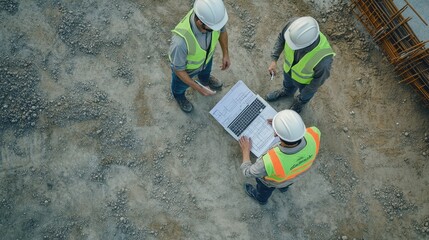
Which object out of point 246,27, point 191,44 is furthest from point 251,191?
point 246,27

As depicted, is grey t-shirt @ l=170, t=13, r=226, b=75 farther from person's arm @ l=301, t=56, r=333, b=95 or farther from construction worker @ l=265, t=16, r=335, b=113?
person's arm @ l=301, t=56, r=333, b=95

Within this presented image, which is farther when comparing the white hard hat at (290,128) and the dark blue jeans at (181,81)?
the dark blue jeans at (181,81)

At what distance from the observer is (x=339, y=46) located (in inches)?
247

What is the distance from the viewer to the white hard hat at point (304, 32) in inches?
166

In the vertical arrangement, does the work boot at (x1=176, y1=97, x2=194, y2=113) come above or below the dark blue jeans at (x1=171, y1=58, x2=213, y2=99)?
below

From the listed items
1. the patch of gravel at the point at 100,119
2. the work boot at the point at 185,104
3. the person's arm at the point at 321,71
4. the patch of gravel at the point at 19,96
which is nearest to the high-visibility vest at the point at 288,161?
the person's arm at the point at 321,71

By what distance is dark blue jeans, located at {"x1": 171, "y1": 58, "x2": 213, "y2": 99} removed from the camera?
16.8 feet

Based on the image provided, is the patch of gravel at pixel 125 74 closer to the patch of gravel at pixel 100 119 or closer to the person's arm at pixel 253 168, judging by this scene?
the patch of gravel at pixel 100 119

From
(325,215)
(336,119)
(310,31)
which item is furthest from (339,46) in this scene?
(325,215)

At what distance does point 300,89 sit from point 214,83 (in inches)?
55.7

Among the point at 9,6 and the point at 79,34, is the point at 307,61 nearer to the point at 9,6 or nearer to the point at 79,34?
the point at 79,34

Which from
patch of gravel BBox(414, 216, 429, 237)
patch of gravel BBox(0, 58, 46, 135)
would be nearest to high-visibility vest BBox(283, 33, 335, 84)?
patch of gravel BBox(414, 216, 429, 237)

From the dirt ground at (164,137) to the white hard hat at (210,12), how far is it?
1905 millimetres

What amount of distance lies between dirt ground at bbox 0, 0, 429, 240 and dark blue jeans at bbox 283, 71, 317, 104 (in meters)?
0.38
